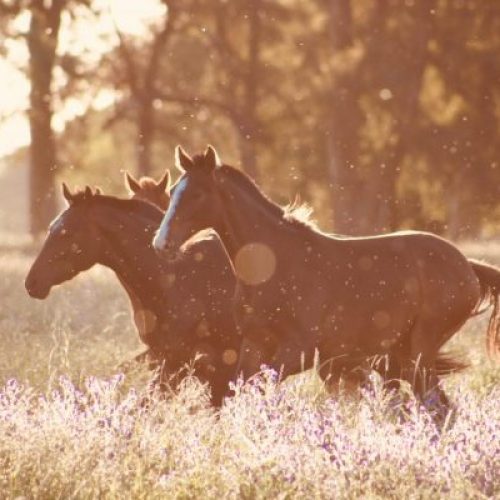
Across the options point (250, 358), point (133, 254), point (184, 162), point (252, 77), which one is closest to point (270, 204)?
point (184, 162)

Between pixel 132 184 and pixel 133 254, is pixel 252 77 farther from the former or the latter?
pixel 133 254

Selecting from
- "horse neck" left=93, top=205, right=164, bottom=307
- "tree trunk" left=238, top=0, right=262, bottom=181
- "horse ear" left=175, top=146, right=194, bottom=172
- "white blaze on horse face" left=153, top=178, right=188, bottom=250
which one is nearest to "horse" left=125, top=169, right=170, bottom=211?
"horse neck" left=93, top=205, right=164, bottom=307

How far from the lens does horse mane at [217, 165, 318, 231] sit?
761 centimetres

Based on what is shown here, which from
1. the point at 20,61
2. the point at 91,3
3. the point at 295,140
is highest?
the point at 91,3

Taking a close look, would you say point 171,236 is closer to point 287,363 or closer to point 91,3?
point 287,363

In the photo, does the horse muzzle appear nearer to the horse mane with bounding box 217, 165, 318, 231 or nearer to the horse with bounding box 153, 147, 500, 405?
the horse with bounding box 153, 147, 500, 405

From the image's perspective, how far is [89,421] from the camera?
5.57 metres

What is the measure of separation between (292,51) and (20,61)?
7.84 metres

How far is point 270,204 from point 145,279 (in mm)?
1375

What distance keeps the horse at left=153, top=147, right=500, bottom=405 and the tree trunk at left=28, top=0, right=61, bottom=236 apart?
21.1m

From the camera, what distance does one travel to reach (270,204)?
25.5ft

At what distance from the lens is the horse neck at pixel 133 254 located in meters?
8.57

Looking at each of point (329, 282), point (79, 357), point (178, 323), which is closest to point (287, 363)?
point (329, 282)

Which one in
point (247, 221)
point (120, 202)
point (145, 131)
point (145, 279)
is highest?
point (247, 221)
